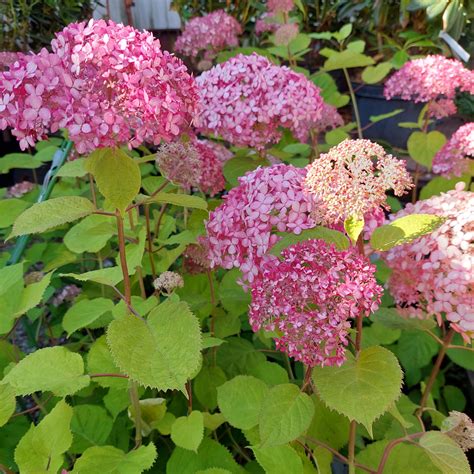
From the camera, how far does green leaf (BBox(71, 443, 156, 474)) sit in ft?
2.17

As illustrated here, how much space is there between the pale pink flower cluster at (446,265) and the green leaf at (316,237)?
16 centimetres

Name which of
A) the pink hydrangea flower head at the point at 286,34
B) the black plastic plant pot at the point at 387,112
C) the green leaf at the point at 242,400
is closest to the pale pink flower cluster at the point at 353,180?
the green leaf at the point at 242,400

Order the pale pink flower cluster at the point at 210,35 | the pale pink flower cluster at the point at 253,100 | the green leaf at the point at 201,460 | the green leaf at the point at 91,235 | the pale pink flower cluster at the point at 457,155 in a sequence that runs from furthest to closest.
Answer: the pale pink flower cluster at the point at 210,35, the pale pink flower cluster at the point at 457,155, the pale pink flower cluster at the point at 253,100, the green leaf at the point at 91,235, the green leaf at the point at 201,460

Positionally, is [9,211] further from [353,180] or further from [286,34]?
[286,34]

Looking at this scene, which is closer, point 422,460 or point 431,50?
point 422,460

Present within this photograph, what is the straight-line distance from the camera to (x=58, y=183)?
→ 145 cm

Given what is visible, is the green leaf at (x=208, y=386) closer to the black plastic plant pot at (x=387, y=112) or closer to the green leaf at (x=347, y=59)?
the green leaf at (x=347, y=59)

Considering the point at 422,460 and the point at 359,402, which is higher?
the point at 359,402

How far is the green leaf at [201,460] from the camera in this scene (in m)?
0.75

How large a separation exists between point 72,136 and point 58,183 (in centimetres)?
93

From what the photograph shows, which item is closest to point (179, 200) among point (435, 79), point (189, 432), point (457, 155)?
point (189, 432)

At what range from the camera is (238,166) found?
1132mm

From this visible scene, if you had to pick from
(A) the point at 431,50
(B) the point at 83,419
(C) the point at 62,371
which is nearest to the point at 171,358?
(C) the point at 62,371

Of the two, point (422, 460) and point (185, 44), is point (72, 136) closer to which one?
point (422, 460)
